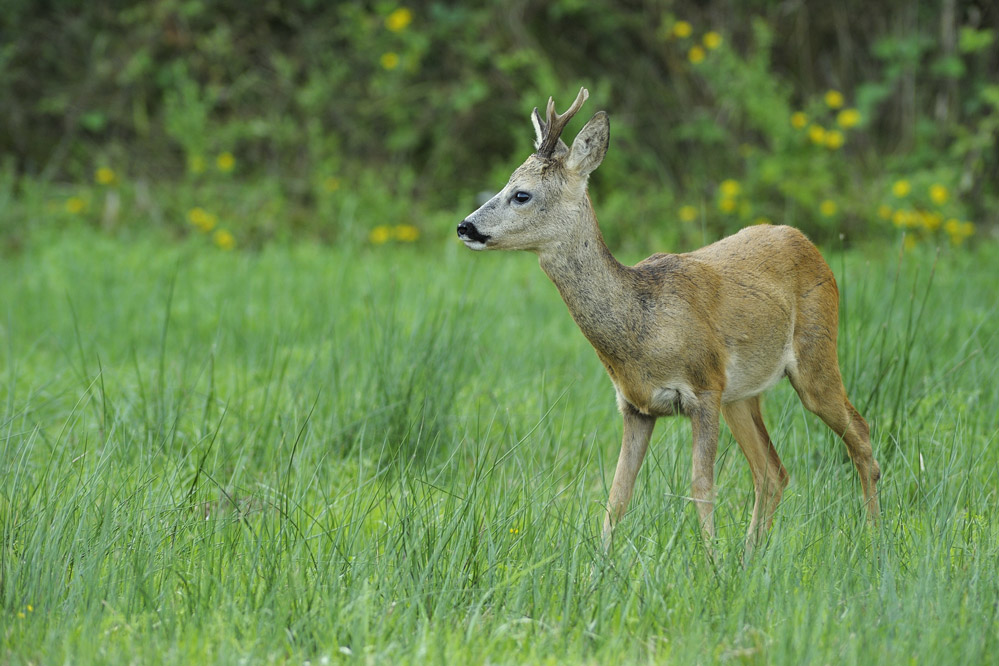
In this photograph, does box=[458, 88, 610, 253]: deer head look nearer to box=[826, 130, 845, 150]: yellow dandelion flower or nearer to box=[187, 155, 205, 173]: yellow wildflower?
box=[826, 130, 845, 150]: yellow dandelion flower

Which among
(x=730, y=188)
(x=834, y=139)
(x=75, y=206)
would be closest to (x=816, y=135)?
(x=834, y=139)

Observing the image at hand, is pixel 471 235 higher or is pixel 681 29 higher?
pixel 681 29

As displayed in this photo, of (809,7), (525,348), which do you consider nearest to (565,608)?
(525,348)

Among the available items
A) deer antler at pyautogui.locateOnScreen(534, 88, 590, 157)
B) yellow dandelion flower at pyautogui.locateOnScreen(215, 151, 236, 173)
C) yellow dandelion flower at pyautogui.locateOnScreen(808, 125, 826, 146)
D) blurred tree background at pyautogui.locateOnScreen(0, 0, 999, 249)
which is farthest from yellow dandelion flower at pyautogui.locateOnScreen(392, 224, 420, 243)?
deer antler at pyautogui.locateOnScreen(534, 88, 590, 157)

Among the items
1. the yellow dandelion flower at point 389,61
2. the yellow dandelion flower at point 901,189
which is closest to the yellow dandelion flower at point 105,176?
the yellow dandelion flower at point 389,61

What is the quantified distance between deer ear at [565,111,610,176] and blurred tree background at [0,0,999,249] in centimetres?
467

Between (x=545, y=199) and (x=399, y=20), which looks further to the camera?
(x=399, y=20)

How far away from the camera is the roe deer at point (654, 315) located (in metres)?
3.48

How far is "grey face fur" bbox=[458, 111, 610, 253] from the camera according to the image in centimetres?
345

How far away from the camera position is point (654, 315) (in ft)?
11.5

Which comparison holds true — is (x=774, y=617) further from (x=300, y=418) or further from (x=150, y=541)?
(x=300, y=418)

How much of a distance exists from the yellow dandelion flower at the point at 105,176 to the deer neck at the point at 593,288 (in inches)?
270

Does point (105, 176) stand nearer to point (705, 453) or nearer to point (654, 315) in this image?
point (654, 315)

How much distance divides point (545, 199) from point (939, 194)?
5.04 meters
